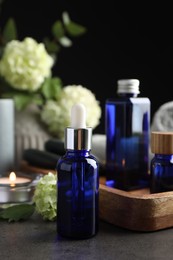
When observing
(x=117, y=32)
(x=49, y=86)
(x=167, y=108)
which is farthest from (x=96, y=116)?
(x=117, y=32)

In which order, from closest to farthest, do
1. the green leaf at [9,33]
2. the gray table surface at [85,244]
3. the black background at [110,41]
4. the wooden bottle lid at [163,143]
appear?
the gray table surface at [85,244], the wooden bottle lid at [163,143], the green leaf at [9,33], the black background at [110,41]

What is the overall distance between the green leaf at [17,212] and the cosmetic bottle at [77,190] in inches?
3.6

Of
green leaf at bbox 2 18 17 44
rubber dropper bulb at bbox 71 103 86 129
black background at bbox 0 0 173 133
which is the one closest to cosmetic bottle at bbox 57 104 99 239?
rubber dropper bulb at bbox 71 103 86 129

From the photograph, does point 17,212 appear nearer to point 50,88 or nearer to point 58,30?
point 50,88

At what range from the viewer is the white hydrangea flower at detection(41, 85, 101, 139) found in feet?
3.96

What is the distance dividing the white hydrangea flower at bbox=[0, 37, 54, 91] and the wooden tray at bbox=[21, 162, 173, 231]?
52cm

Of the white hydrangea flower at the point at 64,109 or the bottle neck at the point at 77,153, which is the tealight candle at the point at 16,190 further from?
the white hydrangea flower at the point at 64,109

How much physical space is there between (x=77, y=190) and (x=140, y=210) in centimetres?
9

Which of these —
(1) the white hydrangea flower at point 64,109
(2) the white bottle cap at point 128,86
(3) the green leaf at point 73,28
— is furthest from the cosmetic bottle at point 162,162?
(3) the green leaf at point 73,28

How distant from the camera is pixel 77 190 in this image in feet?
2.16

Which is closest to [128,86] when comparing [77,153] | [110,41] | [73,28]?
[77,153]

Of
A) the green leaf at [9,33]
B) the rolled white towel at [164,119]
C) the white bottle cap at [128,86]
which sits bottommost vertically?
the rolled white towel at [164,119]

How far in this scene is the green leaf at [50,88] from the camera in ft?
4.03

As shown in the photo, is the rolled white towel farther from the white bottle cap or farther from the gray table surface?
the gray table surface
